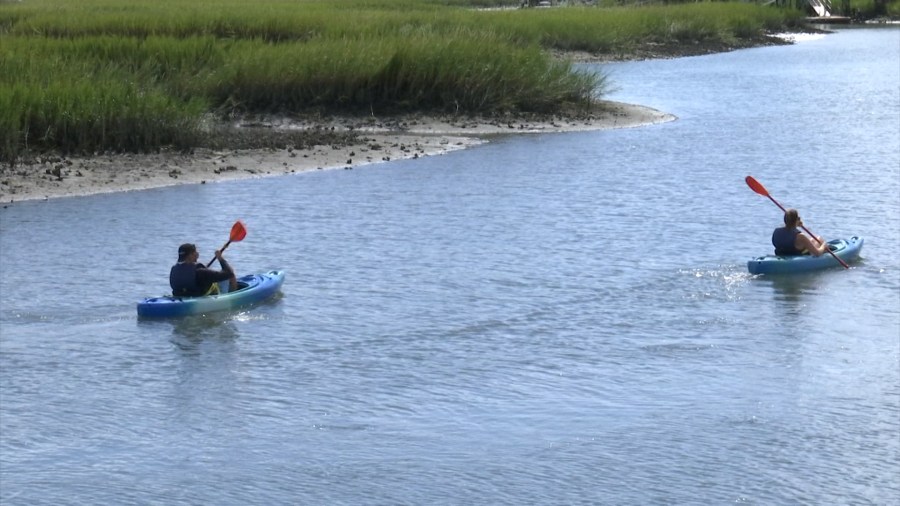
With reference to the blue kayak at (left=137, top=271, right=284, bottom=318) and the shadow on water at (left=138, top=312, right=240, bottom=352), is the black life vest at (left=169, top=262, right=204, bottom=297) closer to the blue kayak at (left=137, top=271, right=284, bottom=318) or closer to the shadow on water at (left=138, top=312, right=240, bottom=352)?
the blue kayak at (left=137, top=271, right=284, bottom=318)

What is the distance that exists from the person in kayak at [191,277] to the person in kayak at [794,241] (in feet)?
19.1

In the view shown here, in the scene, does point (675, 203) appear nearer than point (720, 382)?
No

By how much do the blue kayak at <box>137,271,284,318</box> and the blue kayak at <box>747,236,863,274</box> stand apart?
4873 millimetres

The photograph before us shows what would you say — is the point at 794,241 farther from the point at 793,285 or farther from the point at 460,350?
the point at 460,350

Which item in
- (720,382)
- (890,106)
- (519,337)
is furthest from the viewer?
(890,106)

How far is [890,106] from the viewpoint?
Result: 33156 millimetres

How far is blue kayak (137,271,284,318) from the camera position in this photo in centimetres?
1316

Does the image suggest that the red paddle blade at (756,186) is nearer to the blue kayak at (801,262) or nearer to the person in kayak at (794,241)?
the blue kayak at (801,262)

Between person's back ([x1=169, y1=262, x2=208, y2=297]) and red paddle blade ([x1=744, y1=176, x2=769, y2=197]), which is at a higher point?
red paddle blade ([x1=744, y1=176, x2=769, y2=197])

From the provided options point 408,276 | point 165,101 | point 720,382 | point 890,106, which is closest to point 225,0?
point 890,106

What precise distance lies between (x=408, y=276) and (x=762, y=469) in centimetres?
627

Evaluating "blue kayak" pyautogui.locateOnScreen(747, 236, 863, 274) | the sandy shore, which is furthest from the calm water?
the sandy shore

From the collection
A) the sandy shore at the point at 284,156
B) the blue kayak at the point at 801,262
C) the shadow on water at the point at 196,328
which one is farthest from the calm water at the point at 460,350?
the sandy shore at the point at 284,156

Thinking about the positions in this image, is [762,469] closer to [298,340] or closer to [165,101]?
[298,340]
